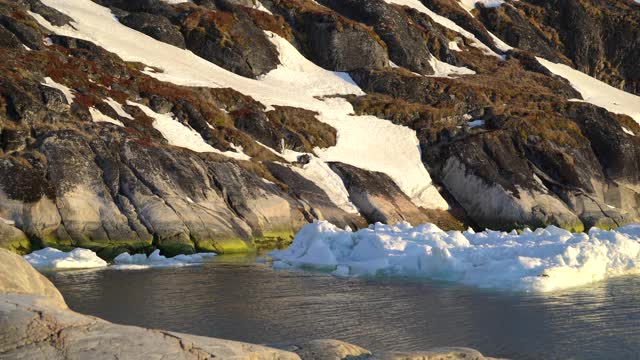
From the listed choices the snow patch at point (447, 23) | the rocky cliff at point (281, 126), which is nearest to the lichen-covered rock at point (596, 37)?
the rocky cliff at point (281, 126)

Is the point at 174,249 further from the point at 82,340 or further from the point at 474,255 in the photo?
the point at 82,340

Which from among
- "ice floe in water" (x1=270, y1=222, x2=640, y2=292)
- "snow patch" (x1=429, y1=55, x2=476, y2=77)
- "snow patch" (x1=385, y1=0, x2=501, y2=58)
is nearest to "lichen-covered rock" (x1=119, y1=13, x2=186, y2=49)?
"snow patch" (x1=429, y1=55, x2=476, y2=77)

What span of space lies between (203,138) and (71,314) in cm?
3827

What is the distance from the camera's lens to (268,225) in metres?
40.3

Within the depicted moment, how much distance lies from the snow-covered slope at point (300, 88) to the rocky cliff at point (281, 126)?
230 millimetres

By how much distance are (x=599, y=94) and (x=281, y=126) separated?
4427 centimetres

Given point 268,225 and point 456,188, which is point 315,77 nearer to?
point 456,188

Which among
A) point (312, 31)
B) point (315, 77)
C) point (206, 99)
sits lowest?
point (206, 99)

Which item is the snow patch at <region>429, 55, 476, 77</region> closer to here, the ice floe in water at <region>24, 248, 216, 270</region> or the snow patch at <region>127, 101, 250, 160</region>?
the snow patch at <region>127, 101, 250, 160</region>

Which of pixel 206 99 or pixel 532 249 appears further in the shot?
pixel 206 99

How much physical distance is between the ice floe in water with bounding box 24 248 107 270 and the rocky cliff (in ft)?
7.25

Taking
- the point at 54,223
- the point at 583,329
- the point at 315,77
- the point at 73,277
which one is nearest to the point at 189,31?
the point at 315,77

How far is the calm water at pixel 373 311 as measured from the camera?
624 inches

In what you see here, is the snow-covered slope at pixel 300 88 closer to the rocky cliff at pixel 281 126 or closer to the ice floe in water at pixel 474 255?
the rocky cliff at pixel 281 126
